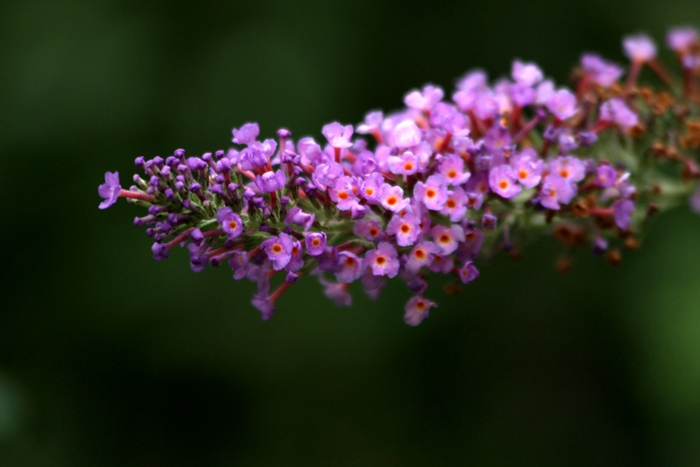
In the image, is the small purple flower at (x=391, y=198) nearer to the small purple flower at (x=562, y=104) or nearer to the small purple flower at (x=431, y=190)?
the small purple flower at (x=431, y=190)

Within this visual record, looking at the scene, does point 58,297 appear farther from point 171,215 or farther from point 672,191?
point 672,191

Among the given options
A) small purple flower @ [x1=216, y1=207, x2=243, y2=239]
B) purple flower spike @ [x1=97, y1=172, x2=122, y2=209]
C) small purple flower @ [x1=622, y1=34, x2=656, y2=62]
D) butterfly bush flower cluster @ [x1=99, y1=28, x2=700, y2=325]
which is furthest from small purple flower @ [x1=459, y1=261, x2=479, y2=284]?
small purple flower @ [x1=622, y1=34, x2=656, y2=62]

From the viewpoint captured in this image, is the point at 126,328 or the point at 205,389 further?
the point at 205,389

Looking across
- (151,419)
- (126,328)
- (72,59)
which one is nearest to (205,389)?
(151,419)

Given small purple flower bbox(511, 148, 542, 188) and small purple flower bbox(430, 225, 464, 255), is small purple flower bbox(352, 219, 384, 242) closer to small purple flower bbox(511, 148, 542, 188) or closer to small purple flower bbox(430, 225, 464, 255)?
small purple flower bbox(430, 225, 464, 255)

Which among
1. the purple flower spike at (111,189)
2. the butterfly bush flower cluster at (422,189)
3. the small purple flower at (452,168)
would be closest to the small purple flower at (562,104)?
the butterfly bush flower cluster at (422,189)

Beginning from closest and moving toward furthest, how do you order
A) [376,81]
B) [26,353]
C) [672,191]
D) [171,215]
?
1. [171,215]
2. [672,191]
3. [26,353]
4. [376,81]

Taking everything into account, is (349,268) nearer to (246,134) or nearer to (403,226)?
(403,226)
